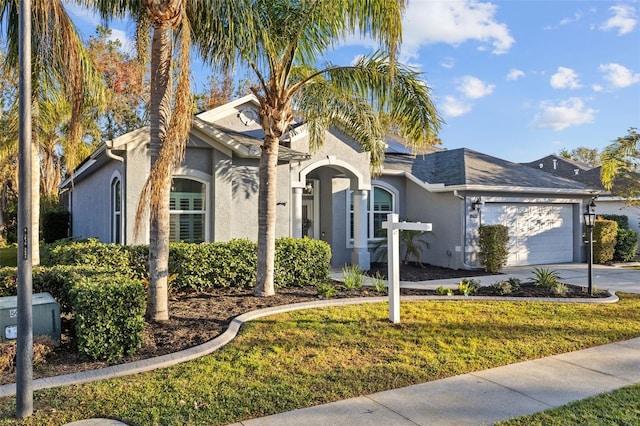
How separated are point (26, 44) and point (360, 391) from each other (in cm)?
459

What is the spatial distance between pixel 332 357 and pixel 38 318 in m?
3.70

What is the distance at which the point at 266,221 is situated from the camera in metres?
9.16

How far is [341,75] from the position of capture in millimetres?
9711

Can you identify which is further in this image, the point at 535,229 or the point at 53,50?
the point at 535,229

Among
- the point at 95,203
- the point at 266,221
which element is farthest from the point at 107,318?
the point at 95,203

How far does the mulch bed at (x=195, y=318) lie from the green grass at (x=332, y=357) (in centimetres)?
58

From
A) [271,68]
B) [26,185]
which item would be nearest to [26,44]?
[26,185]

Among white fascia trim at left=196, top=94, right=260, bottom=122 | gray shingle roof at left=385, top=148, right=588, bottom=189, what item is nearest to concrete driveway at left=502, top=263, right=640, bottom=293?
gray shingle roof at left=385, top=148, right=588, bottom=189

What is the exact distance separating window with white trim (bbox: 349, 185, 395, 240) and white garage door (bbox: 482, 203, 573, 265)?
3384 millimetres

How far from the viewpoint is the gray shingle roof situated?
51.6 ft

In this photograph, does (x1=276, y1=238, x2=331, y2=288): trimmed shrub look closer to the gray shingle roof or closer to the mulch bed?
the mulch bed

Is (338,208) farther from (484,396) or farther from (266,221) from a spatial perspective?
(484,396)

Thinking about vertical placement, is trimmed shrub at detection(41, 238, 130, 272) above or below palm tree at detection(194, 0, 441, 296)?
below

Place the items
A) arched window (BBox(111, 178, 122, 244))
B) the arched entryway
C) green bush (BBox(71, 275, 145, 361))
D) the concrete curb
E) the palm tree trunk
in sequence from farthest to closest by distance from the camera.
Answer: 1. the arched entryway
2. arched window (BBox(111, 178, 122, 244))
3. the palm tree trunk
4. green bush (BBox(71, 275, 145, 361))
5. the concrete curb
